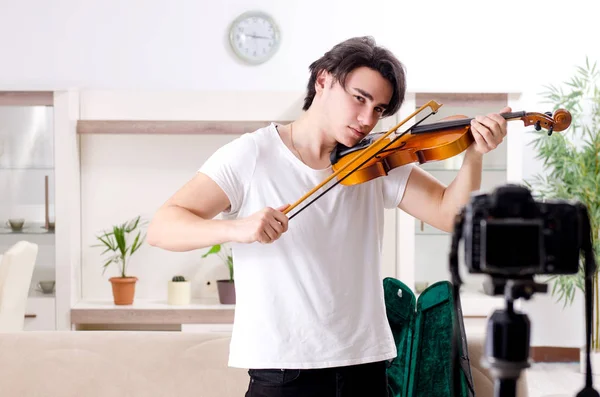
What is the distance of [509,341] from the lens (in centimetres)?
71

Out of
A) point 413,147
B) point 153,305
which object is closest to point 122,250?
point 153,305

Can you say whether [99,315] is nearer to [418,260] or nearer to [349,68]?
[418,260]

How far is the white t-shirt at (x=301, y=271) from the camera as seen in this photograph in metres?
1.45

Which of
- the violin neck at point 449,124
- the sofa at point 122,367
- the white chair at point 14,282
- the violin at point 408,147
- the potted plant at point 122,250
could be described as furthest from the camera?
the potted plant at point 122,250

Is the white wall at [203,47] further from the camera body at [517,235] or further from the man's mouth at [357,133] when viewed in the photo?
the camera body at [517,235]

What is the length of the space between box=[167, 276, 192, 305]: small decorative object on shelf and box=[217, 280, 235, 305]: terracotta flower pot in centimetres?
18

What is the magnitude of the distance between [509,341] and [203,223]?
828 millimetres

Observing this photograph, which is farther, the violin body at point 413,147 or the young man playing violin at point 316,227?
the violin body at point 413,147

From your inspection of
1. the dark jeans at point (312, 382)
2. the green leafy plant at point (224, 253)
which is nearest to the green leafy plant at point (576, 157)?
the green leafy plant at point (224, 253)

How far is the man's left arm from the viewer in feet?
5.15

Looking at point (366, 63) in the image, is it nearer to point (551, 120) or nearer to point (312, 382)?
point (551, 120)

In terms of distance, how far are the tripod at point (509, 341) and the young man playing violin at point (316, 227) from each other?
0.66 m

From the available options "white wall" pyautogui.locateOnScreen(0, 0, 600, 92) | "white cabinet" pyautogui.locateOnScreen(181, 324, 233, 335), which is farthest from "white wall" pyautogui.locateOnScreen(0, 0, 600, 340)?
"white cabinet" pyautogui.locateOnScreen(181, 324, 233, 335)

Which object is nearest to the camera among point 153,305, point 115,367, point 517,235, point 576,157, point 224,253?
point 517,235
